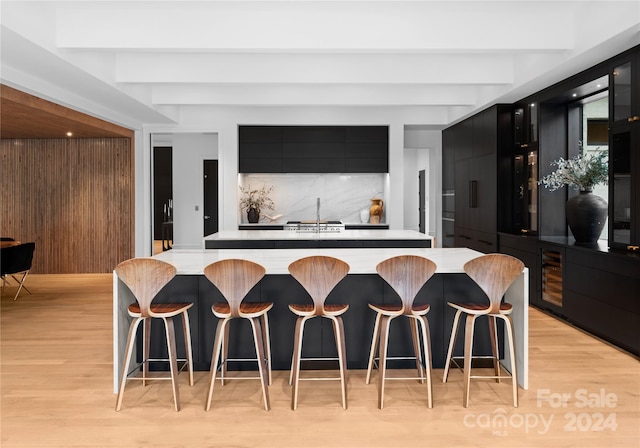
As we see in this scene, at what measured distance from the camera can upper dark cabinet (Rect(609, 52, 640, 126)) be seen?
4109 millimetres

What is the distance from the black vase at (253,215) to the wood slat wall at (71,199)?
2.01m

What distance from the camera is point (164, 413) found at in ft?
9.75

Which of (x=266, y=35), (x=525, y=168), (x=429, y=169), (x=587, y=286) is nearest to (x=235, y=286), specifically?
(x=266, y=35)

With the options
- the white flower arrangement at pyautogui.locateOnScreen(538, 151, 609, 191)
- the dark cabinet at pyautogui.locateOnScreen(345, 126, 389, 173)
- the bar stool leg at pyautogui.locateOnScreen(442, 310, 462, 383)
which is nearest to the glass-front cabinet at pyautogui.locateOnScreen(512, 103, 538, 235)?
the white flower arrangement at pyautogui.locateOnScreen(538, 151, 609, 191)

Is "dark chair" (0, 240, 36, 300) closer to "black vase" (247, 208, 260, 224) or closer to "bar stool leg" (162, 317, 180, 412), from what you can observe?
"black vase" (247, 208, 260, 224)

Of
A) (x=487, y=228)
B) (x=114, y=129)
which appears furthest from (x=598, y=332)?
(x=114, y=129)

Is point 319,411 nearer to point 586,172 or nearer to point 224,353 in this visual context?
point 224,353

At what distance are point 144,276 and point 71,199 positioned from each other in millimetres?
6272

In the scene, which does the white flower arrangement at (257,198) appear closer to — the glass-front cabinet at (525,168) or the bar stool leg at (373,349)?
the glass-front cabinet at (525,168)

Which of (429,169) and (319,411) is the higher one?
(429,169)

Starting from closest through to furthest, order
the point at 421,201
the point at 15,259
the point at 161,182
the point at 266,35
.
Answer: the point at 266,35 → the point at 15,259 → the point at 421,201 → the point at 161,182

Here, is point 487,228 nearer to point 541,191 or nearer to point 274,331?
point 541,191

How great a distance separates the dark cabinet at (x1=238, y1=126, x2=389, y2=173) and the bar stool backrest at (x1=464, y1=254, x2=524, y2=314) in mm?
5459

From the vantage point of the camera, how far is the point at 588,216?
4992 mm
